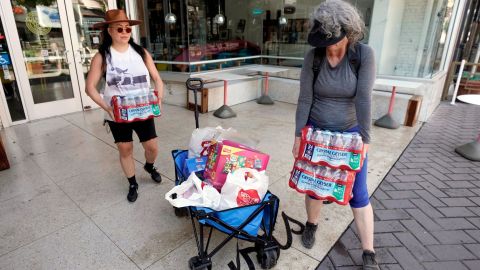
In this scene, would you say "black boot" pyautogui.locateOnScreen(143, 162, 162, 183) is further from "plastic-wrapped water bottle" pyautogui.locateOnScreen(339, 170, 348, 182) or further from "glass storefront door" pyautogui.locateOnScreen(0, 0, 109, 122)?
"glass storefront door" pyautogui.locateOnScreen(0, 0, 109, 122)

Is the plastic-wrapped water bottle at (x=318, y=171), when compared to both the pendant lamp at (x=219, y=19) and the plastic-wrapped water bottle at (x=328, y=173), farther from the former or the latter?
the pendant lamp at (x=219, y=19)

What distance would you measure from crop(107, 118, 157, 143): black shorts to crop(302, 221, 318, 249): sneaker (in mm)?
1472

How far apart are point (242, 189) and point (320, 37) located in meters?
0.93

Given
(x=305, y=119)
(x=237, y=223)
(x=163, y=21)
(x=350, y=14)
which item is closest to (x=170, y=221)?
(x=237, y=223)

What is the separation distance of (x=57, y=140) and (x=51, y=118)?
122cm

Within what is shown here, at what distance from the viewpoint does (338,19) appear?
1434mm

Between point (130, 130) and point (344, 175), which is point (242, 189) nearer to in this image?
point (344, 175)

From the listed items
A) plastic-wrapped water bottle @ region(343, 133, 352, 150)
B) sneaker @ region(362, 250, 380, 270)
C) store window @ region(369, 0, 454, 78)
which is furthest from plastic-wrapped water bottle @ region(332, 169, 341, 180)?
store window @ region(369, 0, 454, 78)

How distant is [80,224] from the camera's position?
2.26 meters

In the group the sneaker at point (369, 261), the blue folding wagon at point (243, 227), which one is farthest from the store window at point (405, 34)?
the blue folding wagon at point (243, 227)

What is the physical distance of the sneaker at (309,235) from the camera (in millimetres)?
2057

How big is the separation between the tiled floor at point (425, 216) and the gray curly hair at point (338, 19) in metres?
1.43

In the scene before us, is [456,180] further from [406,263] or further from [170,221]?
[170,221]

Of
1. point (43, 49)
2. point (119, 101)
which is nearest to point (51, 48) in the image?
point (43, 49)
